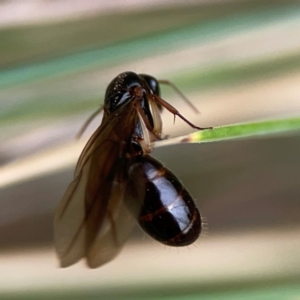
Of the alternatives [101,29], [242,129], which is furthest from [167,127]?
[242,129]

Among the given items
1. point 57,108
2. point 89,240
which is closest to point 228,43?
point 57,108

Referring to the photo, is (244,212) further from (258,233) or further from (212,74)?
(212,74)

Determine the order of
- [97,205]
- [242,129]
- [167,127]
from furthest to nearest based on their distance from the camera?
[167,127]
[97,205]
[242,129]

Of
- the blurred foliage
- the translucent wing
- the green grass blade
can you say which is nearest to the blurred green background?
the blurred foliage

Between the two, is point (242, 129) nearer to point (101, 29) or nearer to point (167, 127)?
point (167, 127)

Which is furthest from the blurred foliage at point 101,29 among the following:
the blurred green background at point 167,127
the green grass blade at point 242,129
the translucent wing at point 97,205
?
the green grass blade at point 242,129
